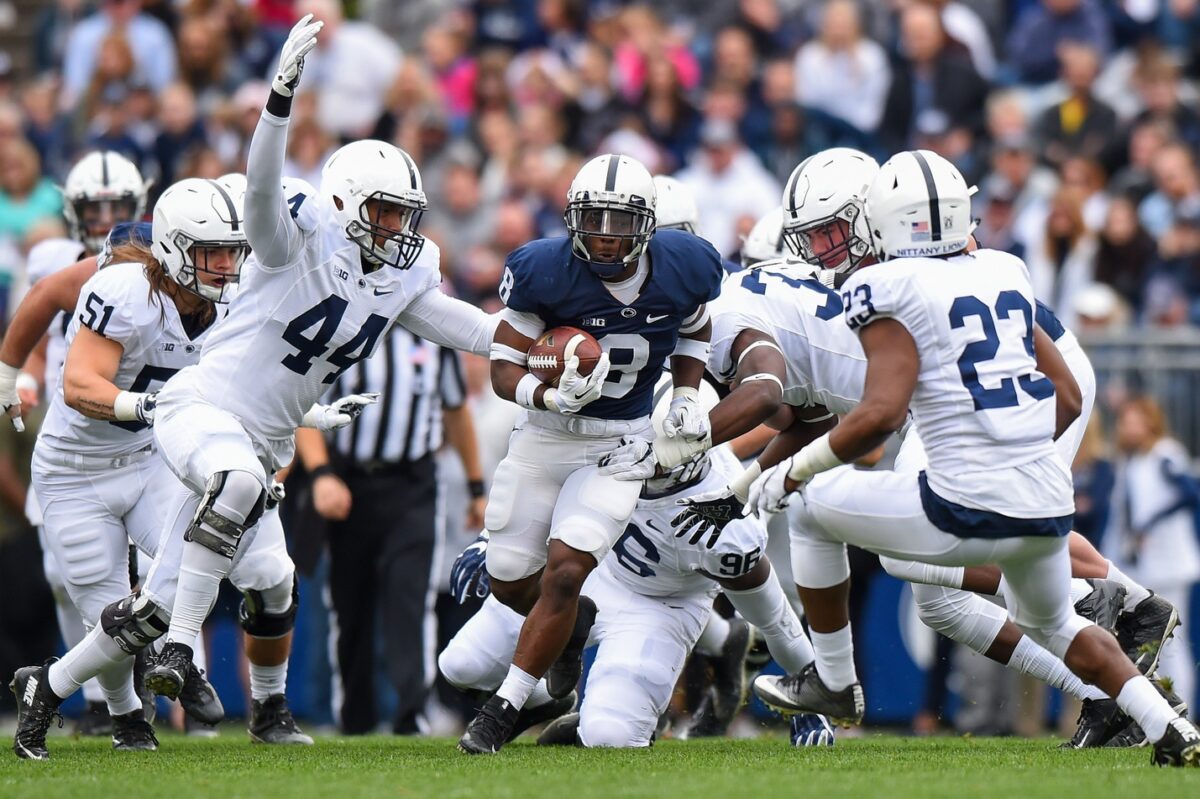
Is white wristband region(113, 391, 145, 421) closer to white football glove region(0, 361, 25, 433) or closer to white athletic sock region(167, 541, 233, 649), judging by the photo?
white athletic sock region(167, 541, 233, 649)

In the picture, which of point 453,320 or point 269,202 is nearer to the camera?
point 269,202

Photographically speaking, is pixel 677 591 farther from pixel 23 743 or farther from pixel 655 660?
pixel 23 743

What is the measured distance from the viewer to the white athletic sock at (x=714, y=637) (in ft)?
26.2

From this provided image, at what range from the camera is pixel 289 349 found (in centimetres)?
667

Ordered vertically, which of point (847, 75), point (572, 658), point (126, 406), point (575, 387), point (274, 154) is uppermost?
point (847, 75)

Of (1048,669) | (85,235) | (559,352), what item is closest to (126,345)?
(85,235)

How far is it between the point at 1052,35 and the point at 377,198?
7.77 metres

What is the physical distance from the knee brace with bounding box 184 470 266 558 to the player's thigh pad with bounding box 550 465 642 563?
1044mm

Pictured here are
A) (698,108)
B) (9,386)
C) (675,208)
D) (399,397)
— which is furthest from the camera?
(698,108)

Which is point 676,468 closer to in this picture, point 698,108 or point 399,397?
point 399,397

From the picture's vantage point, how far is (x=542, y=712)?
714 centimetres

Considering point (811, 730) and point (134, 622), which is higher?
point (134, 622)

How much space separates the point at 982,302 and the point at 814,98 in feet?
24.4

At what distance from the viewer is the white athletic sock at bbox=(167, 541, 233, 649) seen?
20.9ft
